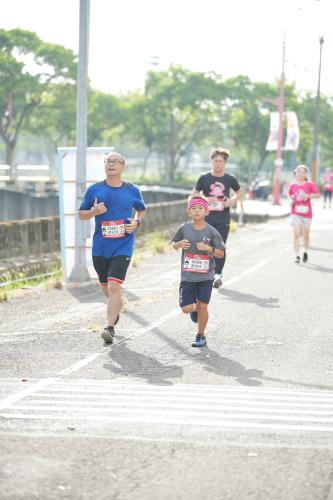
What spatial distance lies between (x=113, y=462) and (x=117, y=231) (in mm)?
5061

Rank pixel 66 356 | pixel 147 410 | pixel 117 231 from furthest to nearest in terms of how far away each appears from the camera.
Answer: pixel 117 231
pixel 66 356
pixel 147 410

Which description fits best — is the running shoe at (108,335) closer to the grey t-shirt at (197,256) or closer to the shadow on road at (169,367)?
the shadow on road at (169,367)

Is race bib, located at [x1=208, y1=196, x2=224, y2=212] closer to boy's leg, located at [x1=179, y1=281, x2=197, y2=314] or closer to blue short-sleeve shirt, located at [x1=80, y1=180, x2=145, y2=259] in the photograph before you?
blue short-sleeve shirt, located at [x1=80, y1=180, x2=145, y2=259]

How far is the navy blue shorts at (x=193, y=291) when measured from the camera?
1055cm

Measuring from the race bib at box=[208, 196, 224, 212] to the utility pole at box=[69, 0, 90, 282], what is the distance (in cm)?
202

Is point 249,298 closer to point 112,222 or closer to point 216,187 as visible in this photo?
point 216,187

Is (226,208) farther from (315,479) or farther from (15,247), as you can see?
(315,479)

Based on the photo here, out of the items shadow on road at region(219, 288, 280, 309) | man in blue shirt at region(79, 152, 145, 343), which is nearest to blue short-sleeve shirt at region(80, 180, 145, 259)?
man in blue shirt at region(79, 152, 145, 343)

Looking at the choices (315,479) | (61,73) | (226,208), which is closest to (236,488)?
(315,479)

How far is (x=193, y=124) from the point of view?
289 feet

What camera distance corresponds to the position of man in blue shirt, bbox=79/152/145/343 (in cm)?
1074

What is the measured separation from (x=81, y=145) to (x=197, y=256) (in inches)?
245

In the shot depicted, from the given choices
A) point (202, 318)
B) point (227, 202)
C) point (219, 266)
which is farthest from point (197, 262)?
point (219, 266)

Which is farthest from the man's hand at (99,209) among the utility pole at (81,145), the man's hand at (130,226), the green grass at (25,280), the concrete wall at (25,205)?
the concrete wall at (25,205)
